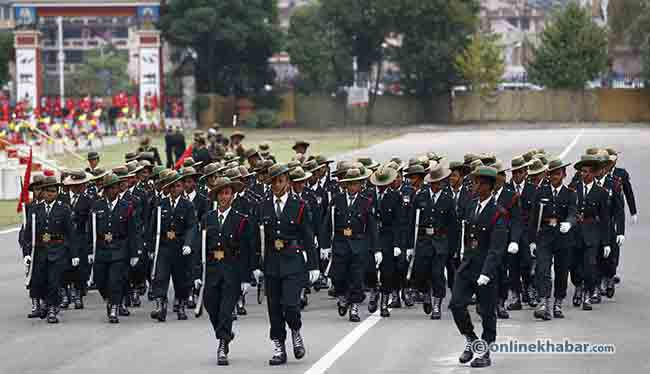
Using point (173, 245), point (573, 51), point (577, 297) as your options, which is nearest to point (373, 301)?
point (577, 297)

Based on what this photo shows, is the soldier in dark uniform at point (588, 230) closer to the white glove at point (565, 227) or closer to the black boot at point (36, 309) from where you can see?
the white glove at point (565, 227)

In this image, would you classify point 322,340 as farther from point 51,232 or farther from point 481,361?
point 51,232

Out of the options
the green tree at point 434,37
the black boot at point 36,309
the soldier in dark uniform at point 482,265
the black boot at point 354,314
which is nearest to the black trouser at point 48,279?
the black boot at point 36,309

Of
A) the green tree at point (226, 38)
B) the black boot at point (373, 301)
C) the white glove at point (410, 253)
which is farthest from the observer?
the green tree at point (226, 38)

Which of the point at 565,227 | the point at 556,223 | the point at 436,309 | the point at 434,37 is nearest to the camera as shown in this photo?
the point at 565,227

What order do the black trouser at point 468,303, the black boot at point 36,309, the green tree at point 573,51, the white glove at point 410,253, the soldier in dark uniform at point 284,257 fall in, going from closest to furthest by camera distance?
the black trouser at point 468,303 → the soldier in dark uniform at point 284,257 → the white glove at point 410,253 → the black boot at point 36,309 → the green tree at point 573,51

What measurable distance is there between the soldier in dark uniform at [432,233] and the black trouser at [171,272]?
109 inches

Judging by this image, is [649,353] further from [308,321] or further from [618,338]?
[308,321]

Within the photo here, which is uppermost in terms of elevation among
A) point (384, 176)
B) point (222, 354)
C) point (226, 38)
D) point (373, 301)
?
point (226, 38)

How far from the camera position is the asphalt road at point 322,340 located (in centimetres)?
1351

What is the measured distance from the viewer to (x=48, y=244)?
16984 mm

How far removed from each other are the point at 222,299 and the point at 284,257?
2.39 feet

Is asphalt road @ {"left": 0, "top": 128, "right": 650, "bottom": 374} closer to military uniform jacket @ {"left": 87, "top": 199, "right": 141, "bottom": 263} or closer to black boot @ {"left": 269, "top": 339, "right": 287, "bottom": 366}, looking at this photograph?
black boot @ {"left": 269, "top": 339, "right": 287, "bottom": 366}

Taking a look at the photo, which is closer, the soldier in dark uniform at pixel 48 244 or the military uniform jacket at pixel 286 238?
the military uniform jacket at pixel 286 238
